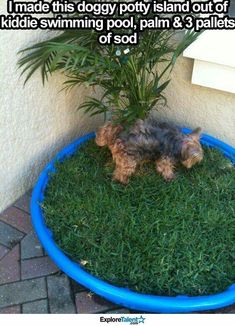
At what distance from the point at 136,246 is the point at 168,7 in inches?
54.7

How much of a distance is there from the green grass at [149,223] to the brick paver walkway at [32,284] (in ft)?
0.61

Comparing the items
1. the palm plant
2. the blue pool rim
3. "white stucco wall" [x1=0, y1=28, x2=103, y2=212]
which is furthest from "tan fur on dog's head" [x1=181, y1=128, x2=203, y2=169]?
"white stucco wall" [x1=0, y1=28, x2=103, y2=212]

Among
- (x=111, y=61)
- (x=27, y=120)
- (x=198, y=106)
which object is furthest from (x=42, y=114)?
(x=198, y=106)

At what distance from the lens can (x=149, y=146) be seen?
8.66ft

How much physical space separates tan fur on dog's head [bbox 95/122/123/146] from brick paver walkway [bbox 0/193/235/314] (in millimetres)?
730

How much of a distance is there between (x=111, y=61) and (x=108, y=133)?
47cm

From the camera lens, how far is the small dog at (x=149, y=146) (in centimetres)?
260

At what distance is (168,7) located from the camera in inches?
99.8

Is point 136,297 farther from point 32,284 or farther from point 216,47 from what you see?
point 216,47

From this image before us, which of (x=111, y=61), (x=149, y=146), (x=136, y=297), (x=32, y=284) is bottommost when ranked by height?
(x=32, y=284)
